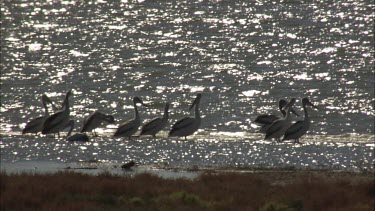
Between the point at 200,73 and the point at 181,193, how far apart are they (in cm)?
2207

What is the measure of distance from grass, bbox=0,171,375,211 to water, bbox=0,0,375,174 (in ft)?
11.0

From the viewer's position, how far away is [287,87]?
34812 mm

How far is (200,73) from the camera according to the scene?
37.9m

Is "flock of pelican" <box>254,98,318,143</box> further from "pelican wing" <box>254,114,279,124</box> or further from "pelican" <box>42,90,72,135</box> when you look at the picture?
"pelican" <box>42,90,72,135</box>

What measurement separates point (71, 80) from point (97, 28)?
13.1 meters

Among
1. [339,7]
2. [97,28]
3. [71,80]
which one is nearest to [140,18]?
[97,28]

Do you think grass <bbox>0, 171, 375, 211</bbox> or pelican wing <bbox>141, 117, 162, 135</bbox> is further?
pelican wing <bbox>141, 117, 162, 135</bbox>

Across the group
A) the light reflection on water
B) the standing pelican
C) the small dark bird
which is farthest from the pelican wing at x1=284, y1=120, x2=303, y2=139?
the small dark bird

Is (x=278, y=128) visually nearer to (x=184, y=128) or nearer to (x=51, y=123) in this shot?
(x=184, y=128)

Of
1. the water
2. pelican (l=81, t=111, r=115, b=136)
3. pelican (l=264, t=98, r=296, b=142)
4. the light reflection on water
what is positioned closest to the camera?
the light reflection on water

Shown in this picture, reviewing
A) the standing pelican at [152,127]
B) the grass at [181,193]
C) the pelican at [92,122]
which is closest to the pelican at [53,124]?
the pelican at [92,122]

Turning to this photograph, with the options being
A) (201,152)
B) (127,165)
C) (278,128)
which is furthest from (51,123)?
(127,165)

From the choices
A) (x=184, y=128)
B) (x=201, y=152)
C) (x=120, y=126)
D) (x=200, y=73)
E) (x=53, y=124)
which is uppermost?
(x=200, y=73)

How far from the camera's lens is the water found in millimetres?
23328
